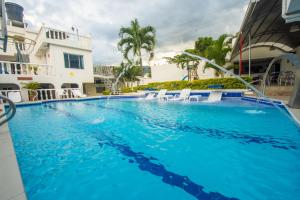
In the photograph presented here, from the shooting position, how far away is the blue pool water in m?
2.24

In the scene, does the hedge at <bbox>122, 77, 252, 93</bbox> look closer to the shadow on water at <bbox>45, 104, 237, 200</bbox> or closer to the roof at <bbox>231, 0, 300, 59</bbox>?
the roof at <bbox>231, 0, 300, 59</bbox>

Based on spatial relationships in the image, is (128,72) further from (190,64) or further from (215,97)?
(215,97)

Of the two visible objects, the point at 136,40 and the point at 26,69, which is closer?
the point at 26,69

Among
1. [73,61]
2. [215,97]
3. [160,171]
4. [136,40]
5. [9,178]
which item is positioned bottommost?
[160,171]

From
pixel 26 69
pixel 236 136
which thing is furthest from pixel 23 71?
pixel 236 136

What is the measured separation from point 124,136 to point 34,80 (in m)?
17.8

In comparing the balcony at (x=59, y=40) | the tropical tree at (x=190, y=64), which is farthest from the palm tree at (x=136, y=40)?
the balcony at (x=59, y=40)

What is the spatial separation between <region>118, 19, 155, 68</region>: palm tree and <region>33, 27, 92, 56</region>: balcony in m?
5.03

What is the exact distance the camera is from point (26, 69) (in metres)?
17.1

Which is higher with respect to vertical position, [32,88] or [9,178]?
[32,88]

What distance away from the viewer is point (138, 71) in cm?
2362

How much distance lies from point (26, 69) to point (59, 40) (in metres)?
5.10

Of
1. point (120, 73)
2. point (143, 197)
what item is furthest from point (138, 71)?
point (143, 197)

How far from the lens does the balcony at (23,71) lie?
15.8 meters
